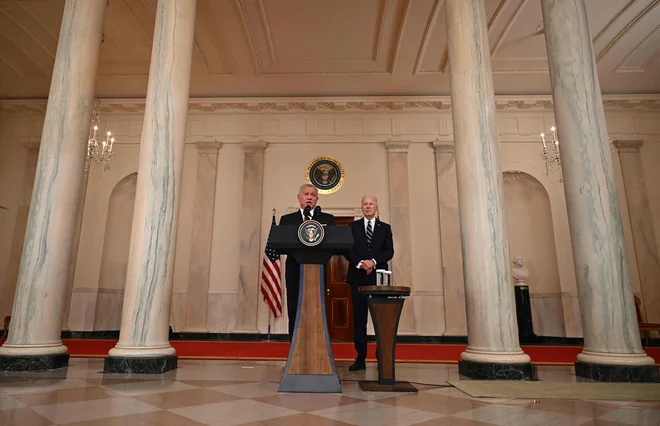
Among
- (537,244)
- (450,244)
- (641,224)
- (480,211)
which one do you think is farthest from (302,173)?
(641,224)

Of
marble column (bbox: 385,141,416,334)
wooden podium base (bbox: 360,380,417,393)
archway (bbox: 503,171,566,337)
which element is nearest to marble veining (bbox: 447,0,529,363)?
wooden podium base (bbox: 360,380,417,393)

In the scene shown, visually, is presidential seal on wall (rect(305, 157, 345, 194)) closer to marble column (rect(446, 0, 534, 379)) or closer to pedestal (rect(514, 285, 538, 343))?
pedestal (rect(514, 285, 538, 343))

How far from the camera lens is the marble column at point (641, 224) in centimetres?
862

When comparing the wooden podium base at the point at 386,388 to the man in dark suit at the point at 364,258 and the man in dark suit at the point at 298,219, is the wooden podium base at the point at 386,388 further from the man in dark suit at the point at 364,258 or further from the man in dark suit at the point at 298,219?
the man in dark suit at the point at 364,258

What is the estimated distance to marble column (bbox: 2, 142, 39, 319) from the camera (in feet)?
29.4

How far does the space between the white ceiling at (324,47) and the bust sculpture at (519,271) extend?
3.96 metres

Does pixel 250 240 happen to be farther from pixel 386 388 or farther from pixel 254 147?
pixel 386 388

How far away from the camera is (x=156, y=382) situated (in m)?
3.23

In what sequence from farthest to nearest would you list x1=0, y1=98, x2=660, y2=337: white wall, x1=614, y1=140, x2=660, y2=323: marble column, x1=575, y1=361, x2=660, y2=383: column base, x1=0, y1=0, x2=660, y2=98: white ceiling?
x1=0, y1=98, x2=660, y2=337: white wall < x1=614, y1=140, x2=660, y2=323: marble column < x1=0, y1=0, x2=660, y2=98: white ceiling < x1=575, y1=361, x2=660, y2=383: column base

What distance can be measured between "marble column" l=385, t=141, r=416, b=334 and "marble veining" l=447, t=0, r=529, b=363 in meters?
4.84

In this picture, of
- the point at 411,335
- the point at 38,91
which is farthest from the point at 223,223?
the point at 38,91

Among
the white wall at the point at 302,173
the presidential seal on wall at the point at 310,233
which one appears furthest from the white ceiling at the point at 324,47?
the presidential seal on wall at the point at 310,233

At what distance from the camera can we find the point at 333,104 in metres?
9.73

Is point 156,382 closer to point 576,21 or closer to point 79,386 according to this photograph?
point 79,386
